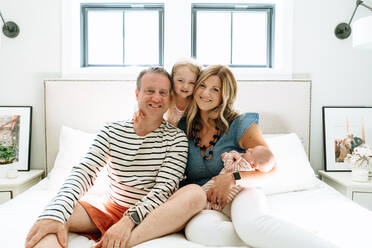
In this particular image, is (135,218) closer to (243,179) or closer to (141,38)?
(243,179)

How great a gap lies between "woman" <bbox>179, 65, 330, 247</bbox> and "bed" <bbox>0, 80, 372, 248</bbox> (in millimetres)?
100

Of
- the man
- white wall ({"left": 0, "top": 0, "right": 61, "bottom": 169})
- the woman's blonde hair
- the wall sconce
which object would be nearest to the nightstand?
the woman's blonde hair

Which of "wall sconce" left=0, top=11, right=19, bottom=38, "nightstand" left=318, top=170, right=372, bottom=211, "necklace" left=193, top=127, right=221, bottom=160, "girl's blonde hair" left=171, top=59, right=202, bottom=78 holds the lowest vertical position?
"nightstand" left=318, top=170, right=372, bottom=211

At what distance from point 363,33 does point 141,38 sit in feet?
5.83

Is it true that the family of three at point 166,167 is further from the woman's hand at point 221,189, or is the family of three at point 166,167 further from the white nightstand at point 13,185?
the white nightstand at point 13,185

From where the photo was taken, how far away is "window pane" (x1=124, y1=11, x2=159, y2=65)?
8.88 ft

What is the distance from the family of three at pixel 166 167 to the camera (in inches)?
45.5

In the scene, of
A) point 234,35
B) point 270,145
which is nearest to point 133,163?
point 270,145

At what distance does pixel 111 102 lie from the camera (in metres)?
2.33

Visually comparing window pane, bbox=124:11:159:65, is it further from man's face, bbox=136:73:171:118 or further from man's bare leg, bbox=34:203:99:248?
man's bare leg, bbox=34:203:99:248

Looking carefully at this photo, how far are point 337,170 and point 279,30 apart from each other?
1.26 metres

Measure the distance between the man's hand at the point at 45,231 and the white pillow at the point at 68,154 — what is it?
708mm

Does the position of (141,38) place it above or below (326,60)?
above

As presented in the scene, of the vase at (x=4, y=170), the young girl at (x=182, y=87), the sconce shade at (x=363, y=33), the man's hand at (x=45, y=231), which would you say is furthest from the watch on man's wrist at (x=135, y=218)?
the sconce shade at (x=363, y=33)
